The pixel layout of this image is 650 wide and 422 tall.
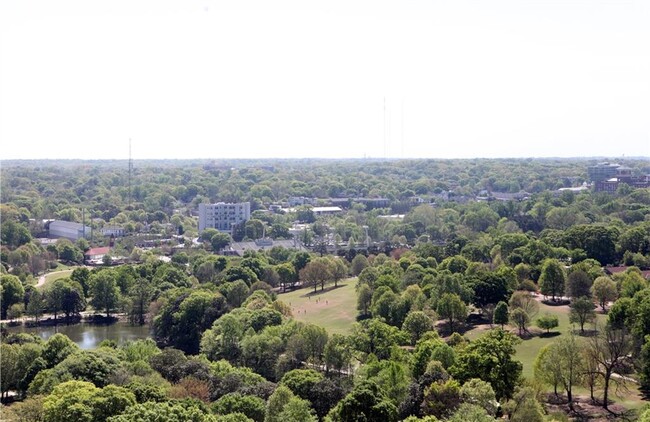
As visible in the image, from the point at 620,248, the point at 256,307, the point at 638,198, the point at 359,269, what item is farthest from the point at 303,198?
the point at 256,307

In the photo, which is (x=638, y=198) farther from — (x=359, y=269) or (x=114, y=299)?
(x=114, y=299)

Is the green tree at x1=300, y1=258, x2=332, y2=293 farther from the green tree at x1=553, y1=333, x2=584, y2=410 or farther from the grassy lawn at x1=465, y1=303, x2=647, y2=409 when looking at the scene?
the green tree at x1=553, y1=333, x2=584, y2=410

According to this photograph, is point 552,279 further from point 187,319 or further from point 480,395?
point 480,395

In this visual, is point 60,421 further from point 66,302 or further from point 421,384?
point 66,302

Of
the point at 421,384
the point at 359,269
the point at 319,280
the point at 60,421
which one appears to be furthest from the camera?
the point at 359,269

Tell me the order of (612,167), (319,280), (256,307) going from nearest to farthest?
1. (256,307)
2. (319,280)
3. (612,167)

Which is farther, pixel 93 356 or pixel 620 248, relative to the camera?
pixel 620 248

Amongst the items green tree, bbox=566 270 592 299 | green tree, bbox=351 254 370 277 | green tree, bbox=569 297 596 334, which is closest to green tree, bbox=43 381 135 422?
green tree, bbox=569 297 596 334
